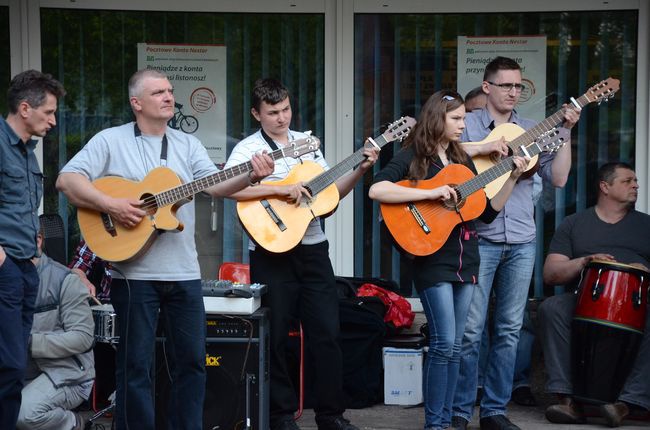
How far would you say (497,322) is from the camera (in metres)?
6.25

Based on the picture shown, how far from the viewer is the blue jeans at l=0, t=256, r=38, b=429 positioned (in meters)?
5.00

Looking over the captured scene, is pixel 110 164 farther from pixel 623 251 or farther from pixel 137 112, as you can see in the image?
pixel 623 251

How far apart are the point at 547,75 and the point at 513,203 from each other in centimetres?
181

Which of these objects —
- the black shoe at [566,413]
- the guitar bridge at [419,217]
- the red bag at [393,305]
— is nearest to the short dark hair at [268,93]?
the guitar bridge at [419,217]

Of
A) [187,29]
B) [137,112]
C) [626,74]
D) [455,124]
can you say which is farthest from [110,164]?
[626,74]

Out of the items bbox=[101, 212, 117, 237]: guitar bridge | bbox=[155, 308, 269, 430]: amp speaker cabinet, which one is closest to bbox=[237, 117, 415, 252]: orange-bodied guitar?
bbox=[155, 308, 269, 430]: amp speaker cabinet

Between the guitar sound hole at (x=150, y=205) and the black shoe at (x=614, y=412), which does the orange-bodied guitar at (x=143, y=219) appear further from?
the black shoe at (x=614, y=412)

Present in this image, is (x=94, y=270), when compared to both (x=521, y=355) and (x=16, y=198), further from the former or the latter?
(x=521, y=355)

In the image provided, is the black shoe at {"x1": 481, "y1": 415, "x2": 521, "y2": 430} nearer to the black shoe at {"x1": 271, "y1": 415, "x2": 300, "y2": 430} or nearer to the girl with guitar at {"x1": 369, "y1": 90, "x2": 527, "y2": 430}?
the girl with guitar at {"x1": 369, "y1": 90, "x2": 527, "y2": 430}

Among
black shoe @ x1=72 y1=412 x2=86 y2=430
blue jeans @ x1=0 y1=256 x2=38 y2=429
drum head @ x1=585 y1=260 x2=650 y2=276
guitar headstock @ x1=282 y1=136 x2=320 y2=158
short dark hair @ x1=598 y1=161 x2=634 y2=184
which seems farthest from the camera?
short dark hair @ x1=598 y1=161 x2=634 y2=184

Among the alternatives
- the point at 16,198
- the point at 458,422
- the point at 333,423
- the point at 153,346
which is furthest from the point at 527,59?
the point at 16,198

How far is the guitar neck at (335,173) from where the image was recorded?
5980mm

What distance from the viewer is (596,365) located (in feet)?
21.2

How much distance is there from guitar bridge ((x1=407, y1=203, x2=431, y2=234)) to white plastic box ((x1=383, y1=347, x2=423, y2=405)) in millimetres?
1256
